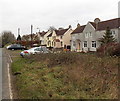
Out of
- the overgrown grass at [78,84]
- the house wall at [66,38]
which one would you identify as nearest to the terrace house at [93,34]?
the house wall at [66,38]

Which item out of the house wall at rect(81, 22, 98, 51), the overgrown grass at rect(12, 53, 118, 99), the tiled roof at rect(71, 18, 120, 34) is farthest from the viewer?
the house wall at rect(81, 22, 98, 51)

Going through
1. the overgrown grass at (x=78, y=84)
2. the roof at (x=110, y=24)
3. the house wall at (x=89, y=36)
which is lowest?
the overgrown grass at (x=78, y=84)

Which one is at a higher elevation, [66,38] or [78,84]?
[66,38]

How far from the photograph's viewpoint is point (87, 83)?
722 centimetres

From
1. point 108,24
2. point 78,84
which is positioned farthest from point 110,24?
point 78,84

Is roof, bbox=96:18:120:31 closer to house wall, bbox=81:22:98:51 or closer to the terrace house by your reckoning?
the terrace house

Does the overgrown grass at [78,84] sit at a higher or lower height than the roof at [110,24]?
A: lower

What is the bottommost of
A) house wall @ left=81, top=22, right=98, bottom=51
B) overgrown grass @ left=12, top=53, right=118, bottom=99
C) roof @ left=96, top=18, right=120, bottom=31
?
overgrown grass @ left=12, top=53, right=118, bottom=99

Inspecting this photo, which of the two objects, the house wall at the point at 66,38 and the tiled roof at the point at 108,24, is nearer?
the tiled roof at the point at 108,24

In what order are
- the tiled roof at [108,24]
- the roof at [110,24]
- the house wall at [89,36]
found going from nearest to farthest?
1. the roof at [110,24]
2. the tiled roof at [108,24]
3. the house wall at [89,36]

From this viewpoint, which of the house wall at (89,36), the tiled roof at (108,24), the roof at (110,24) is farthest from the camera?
the house wall at (89,36)

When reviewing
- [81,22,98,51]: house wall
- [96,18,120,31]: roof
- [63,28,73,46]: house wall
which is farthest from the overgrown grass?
[63,28,73,46]: house wall

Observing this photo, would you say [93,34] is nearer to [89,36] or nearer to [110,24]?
[89,36]

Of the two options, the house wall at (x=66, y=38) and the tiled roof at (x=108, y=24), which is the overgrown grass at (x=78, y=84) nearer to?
the tiled roof at (x=108, y=24)
